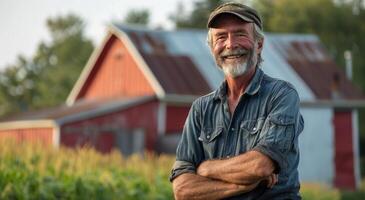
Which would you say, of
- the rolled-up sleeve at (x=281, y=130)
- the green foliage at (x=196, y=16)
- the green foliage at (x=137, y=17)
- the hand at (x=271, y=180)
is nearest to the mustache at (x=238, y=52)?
the rolled-up sleeve at (x=281, y=130)

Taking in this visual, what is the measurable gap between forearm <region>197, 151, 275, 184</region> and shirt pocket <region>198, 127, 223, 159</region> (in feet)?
0.18

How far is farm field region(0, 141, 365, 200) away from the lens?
32.7 feet

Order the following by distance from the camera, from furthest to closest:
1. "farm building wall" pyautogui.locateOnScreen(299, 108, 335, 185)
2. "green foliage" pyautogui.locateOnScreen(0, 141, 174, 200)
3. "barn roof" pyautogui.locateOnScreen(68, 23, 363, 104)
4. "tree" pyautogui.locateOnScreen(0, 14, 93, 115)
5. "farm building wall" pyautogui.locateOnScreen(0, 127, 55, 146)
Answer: "tree" pyautogui.locateOnScreen(0, 14, 93, 115) < "farm building wall" pyautogui.locateOnScreen(299, 108, 335, 185) < "barn roof" pyautogui.locateOnScreen(68, 23, 363, 104) < "farm building wall" pyautogui.locateOnScreen(0, 127, 55, 146) < "green foliage" pyautogui.locateOnScreen(0, 141, 174, 200)

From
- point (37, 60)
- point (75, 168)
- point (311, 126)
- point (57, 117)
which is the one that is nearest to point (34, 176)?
point (75, 168)

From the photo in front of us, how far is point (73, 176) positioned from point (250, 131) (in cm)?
807

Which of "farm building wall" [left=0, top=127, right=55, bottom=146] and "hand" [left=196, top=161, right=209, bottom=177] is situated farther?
"farm building wall" [left=0, top=127, right=55, bottom=146]

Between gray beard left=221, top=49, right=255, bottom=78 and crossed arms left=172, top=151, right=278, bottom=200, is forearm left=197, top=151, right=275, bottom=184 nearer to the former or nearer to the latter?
crossed arms left=172, top=151, right=278, bottom=200

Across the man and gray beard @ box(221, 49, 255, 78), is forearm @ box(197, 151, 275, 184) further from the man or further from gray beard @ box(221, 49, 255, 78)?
gray beard @ box(221, 49, 255, 78)

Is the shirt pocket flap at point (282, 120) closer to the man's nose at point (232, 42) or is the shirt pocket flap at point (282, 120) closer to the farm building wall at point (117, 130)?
the man's nose at point (232, 42)

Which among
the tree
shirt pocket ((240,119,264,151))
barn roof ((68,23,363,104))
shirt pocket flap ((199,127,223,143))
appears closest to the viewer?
shirt pocket ((240,119,264,151))

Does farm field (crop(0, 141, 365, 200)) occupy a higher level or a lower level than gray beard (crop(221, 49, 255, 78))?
lower

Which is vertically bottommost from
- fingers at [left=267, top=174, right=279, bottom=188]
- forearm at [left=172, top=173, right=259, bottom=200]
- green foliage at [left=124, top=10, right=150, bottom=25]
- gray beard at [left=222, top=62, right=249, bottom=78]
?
forearm at [left=172, top=173, right=259, bottom=200]

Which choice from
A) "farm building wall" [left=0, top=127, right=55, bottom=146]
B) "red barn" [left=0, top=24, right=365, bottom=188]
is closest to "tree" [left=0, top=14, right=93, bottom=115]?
"red barn" [left=0, top=24, right=365, bottom=188]

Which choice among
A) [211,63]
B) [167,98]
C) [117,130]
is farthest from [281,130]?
[211,63]
